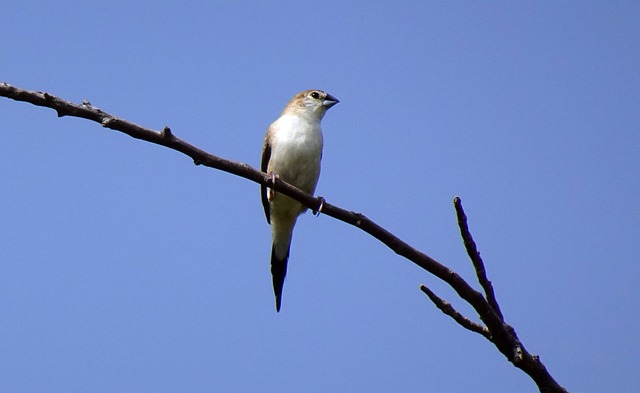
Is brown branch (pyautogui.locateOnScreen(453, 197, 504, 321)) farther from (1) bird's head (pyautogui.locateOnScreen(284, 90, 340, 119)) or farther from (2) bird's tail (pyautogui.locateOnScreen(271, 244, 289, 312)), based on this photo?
(1) bird's head (pyautogui.locateOnScreen(284, 90, 340, 119))

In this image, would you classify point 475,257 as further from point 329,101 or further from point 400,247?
point 329,101

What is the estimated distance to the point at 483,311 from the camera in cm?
283

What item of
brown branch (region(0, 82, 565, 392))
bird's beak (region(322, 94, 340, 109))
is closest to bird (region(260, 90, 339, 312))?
bird's beak (region(322, 94, 340, 109))

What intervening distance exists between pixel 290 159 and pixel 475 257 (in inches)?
165

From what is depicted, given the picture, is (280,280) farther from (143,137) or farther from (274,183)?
(143,137)

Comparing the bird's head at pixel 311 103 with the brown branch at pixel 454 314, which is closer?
the brown branch at pixel 454 314

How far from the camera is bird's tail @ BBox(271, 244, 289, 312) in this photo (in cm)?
659

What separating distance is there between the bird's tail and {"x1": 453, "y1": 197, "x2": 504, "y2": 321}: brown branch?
11.6ft

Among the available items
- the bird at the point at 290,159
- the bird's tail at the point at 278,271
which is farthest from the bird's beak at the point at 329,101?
the bird's tail at the point at 278,271

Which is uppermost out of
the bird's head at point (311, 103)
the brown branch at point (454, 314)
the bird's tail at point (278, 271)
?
the bird's head at point (311, 103)

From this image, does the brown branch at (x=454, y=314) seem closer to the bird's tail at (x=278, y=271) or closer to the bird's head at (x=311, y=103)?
the bird's tail at (x=278, y=271)

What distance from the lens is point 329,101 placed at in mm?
7730

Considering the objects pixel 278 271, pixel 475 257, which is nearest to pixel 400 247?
pixel 475 257

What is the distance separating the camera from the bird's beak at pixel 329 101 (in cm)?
770
